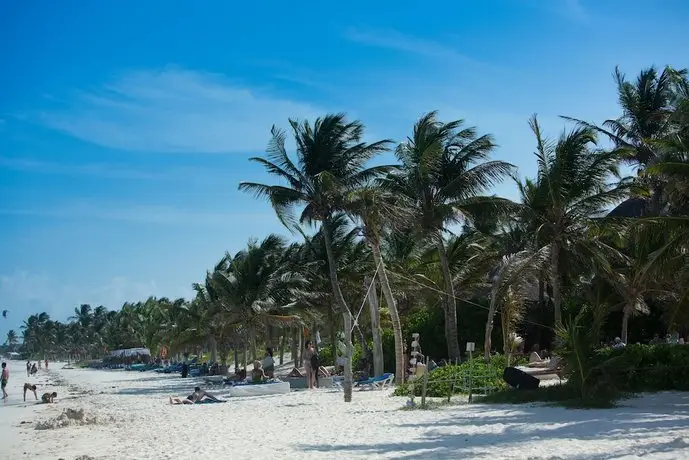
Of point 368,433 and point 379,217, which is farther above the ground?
point 379,217

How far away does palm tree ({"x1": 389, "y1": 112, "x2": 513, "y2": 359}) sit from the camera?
71.9 feet

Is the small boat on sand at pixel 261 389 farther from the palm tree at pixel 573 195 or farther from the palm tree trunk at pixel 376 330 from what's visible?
the palm tree at pixel 573 195

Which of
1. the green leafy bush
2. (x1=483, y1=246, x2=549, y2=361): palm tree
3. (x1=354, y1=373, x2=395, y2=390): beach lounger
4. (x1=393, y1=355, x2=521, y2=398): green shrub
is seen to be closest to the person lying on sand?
(x1=354, y1=373, x2=395, y2=390): beach lounger

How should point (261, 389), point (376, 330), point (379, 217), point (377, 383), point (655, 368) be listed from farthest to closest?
point (261, 389)
point (376, 330)
point (377, 383)
point (379, 217)
point (655, 368)

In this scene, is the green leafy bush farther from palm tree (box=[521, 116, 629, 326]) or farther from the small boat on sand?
the small boat on sand

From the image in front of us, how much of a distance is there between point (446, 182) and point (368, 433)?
12.8 metres

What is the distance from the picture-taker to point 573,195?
20500mm

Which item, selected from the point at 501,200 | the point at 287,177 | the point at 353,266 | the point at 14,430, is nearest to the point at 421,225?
the point at 501,200

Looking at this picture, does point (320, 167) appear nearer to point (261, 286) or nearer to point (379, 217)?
point (379, 217)

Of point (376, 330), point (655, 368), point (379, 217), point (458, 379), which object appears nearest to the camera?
point (655, 368)

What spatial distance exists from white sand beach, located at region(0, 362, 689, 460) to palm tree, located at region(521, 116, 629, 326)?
7.30 meters

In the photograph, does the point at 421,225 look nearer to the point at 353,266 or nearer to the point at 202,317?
the point at 353,266

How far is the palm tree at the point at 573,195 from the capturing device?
20.4 metres

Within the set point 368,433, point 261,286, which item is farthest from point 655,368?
point 261,286
